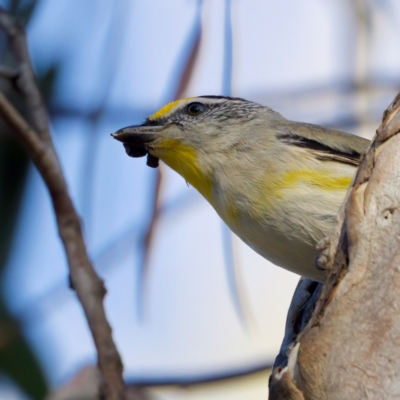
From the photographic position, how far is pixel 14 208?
4.32 meters

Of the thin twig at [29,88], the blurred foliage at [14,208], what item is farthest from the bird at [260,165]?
the blurred foliage at [14,208]

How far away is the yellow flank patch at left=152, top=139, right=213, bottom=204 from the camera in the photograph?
289 centimetres

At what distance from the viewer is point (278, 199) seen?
2.54 meters

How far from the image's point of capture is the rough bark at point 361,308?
1.62 metres

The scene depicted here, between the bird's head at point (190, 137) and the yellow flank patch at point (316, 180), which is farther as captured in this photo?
the bird's head at point (190, 137)

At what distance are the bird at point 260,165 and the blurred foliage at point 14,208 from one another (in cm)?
92

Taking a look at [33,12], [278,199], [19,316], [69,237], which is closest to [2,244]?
[19,316]

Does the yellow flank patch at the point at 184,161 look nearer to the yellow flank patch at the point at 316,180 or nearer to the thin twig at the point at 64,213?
the yellow flank patch at the point at 316,180

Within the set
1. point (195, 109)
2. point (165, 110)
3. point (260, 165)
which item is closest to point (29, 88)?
point (165, 110)

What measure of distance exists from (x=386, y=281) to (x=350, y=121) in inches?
89.3

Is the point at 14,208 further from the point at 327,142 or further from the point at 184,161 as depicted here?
the point at 327,142

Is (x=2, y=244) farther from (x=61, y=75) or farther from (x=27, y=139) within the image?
(x=27, y=139)

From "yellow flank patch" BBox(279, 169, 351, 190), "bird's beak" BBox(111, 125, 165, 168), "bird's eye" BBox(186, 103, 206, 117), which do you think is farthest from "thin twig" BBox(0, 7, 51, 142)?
"yellow flank patch" BBox(279, 169, 351, 190)

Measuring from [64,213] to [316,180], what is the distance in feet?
3.14
